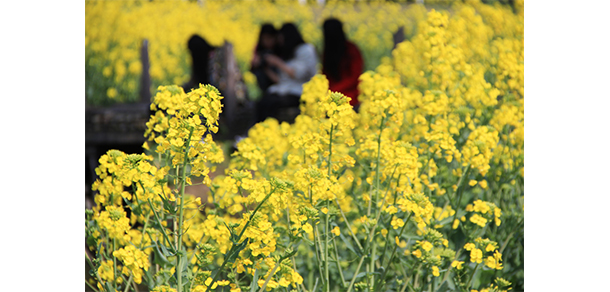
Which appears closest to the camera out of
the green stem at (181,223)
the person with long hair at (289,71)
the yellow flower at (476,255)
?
the green stem at (181,223)

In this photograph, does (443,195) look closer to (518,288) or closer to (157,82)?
(518,288)

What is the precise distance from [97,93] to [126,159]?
2364mm

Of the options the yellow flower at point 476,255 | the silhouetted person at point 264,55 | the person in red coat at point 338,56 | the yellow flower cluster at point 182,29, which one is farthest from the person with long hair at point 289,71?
the yellow flower at point 476,255

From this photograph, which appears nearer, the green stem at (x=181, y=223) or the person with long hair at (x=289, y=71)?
the green stem at (x=181, y=223)

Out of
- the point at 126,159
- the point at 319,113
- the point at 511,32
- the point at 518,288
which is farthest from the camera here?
the point at 511,32

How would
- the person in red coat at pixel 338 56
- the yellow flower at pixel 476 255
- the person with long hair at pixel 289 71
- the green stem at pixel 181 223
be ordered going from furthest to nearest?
the person with long hair at pixel 289 71 < the person in red coat at pixel 338 56 < the yellow flower at pixel 476 255 < the green stem at pixel 181 223

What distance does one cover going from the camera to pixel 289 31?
3805 mm

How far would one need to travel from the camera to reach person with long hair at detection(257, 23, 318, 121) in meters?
3.76

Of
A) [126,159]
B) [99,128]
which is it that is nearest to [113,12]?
[99,128]

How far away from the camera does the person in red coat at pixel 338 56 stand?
3.62 m

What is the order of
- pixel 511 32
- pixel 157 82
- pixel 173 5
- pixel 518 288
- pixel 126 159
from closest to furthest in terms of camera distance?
pixel 126 159
pixel 518 288
pixel 511 32
pixel 173 5
pixel 157 82

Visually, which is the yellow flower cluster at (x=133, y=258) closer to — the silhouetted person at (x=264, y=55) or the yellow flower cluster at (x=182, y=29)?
the yellow flower cluster at (x=182, y=29)

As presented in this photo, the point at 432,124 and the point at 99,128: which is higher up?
the point at 432,124

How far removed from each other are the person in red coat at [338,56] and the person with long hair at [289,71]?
170 mm
